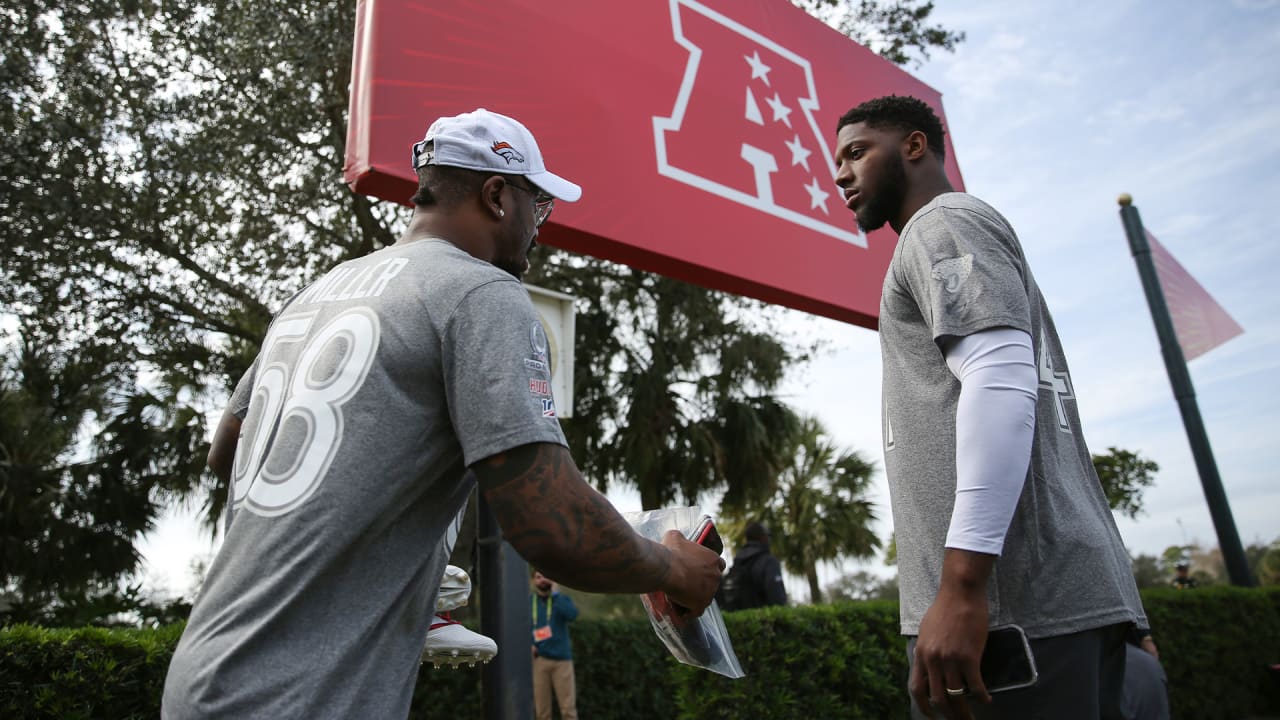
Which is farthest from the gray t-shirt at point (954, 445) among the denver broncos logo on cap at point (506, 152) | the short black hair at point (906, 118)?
the denver broncos logo on cap at point (506, 152)

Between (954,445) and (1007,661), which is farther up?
(954,445)

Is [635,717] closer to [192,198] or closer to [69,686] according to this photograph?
[69,686]

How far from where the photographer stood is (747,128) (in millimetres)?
5070

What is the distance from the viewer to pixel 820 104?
5.71 meters

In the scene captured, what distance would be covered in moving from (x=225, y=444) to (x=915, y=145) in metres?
1.57

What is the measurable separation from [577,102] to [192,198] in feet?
21.0

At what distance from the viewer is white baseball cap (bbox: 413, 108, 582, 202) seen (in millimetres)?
1504

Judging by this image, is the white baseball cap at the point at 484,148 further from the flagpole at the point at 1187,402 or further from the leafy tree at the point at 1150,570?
the leafy tree at the point at 1150,570

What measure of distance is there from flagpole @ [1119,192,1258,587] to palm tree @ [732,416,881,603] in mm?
7807

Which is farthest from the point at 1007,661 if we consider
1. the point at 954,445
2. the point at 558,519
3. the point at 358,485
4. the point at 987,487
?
the point at 358,485

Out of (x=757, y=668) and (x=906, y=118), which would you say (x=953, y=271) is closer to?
(x=906, y=118)

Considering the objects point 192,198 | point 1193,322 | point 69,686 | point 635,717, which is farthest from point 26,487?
point 1193,322

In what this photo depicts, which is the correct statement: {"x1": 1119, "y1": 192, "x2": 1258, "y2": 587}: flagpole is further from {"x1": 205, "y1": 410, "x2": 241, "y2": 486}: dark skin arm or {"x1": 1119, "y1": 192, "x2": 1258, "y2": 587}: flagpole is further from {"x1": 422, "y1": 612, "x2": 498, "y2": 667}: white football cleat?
{"x1": 205, "y1": 410, "x2": 241, "y2": 486}: dark skin arm

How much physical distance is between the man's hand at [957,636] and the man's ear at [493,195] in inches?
37.8
